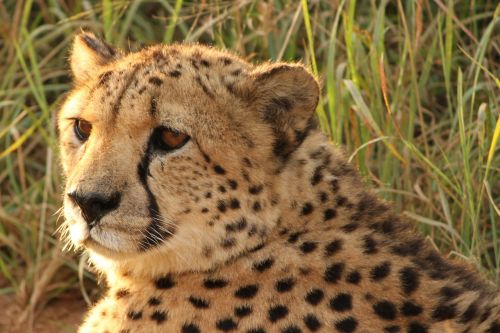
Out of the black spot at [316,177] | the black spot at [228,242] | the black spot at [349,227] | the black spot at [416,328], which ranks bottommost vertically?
the black spot at [416,328]

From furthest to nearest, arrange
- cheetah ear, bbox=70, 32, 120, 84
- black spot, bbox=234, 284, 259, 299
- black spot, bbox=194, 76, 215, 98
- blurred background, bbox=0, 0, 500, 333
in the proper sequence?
blurred background, bbox=0, 0, 500, 333 < cheetah ear, bbox=70, 32, 120, 84 < black spot, bbox=194, 76, 215, 98 < black spot, bbox=234, 284, 259, 299

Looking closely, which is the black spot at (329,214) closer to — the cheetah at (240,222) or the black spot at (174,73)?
the cheetah at (240,222)

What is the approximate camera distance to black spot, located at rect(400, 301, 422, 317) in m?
2.69

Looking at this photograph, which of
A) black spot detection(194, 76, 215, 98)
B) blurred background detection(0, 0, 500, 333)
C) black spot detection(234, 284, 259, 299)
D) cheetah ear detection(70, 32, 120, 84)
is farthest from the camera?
blurred background detection(0, 0, 500, 333)

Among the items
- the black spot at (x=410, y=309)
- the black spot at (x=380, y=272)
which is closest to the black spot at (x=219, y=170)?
the black spot at (x=380, y=272)

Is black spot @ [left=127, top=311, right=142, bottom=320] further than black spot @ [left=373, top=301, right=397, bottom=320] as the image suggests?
Yes

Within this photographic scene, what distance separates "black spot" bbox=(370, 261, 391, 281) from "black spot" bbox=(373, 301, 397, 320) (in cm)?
7

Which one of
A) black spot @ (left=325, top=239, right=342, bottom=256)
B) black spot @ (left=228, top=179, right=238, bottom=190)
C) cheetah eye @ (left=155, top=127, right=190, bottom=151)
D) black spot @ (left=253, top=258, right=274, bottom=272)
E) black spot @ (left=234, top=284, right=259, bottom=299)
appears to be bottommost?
black spot @ (left=234, top=284, right=259, bottom=299)

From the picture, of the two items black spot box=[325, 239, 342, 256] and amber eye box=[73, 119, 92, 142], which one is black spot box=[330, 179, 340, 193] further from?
amber eye box=[73, 119, 92, 142]

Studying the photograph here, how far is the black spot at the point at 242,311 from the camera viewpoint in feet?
8.98

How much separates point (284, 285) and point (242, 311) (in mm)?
119

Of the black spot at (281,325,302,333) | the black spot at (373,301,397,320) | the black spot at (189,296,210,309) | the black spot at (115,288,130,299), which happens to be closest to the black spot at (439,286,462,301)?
the black spot at (373,301,397,320)

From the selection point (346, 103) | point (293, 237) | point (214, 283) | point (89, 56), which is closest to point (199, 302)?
point (214, 283)

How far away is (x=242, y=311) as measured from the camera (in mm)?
2744
